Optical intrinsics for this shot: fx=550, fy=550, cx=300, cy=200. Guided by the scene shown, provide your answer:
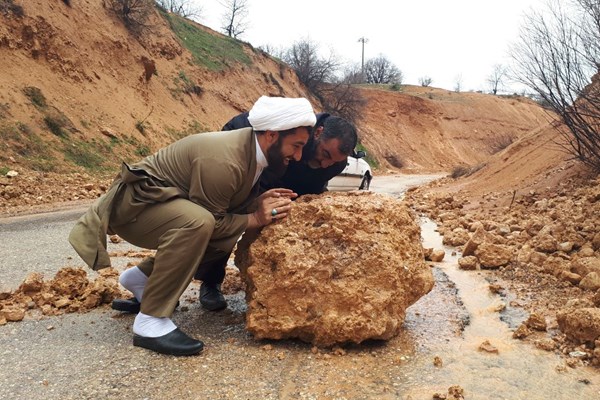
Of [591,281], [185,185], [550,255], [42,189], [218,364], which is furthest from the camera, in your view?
[42,189]

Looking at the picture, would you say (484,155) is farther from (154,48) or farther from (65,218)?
(65,218)

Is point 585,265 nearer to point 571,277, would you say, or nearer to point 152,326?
point 571,277

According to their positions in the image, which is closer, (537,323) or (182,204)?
(182,204)

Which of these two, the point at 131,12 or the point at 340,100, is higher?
the point at 131,12

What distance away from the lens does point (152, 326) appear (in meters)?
3.04

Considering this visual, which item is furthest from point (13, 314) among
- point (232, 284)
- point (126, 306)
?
point (232, 284)

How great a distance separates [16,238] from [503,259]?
213 inches

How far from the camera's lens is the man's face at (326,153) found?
357 centimetres

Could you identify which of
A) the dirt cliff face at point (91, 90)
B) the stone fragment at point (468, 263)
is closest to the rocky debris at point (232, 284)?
the stone fragment at point (468, 263)

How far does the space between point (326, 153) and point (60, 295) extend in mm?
2149

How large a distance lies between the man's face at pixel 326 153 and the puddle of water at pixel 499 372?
1.32m

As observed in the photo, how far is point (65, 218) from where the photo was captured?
8039 mm

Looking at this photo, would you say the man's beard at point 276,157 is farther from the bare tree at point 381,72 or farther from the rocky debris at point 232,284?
the bare tree at point 381,72

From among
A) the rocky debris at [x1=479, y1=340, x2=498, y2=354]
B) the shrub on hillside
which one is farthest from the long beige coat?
the shrub on hillside
